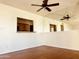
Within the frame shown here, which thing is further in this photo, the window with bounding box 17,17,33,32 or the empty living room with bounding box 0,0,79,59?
the window with bounding box 17,17,33,32

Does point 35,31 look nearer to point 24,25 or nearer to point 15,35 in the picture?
point 24,25

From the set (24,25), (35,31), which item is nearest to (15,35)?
(24,25)

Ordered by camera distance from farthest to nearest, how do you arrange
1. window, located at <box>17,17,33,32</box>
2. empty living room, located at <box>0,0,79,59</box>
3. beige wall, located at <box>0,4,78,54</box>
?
window, located at <box>17,17,33,32</box>, beige wall, located at <box>0,4,78,54</box>, empty living room, located at <box>0,0,79,59</box>

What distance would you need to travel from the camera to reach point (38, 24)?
6434mm

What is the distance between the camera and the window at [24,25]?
5057 mm

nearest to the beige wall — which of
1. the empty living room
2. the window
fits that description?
the empty living room

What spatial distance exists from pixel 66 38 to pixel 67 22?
2.87m

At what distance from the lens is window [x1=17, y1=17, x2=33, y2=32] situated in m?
5.06

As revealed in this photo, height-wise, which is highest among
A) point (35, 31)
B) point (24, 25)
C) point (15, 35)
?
point (24, 25)

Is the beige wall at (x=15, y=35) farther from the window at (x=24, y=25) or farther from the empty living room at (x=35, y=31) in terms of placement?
the window at (x=24, y=25)

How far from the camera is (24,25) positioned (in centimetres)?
534

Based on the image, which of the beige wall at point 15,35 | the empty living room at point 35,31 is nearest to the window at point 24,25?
the empty living room at point 35,31

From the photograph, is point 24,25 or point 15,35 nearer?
point 15,35

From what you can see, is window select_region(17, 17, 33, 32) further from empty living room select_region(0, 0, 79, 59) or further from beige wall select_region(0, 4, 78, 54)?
beige wall select_region(0, 4, 78, 54)
